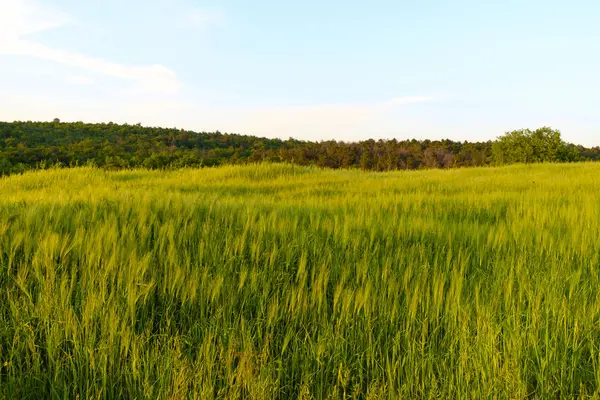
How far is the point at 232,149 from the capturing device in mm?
71938

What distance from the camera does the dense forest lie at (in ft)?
143

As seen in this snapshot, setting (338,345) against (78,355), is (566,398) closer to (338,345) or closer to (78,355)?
(338,345)

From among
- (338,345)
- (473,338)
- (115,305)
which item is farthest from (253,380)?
(473,338)

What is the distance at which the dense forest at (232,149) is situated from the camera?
143ft

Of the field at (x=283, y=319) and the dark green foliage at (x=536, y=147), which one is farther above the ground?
the dark green foliage at (x=536, y=147)

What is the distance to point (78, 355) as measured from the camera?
1.63 metres

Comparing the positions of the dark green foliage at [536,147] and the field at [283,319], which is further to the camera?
the dark green foliage at [536,147]

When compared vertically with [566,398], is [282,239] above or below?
above

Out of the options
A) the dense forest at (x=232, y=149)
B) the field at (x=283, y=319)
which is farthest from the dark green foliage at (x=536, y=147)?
the field at (x=283, y=319)

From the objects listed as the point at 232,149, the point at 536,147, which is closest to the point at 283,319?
the point at 536,147

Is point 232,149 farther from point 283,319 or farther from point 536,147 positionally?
point 283,319

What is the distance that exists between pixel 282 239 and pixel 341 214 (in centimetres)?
159

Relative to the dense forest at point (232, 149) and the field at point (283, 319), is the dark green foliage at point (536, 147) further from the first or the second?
the field at point (283, 319)

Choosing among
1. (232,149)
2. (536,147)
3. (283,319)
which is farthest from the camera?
(232,149)
